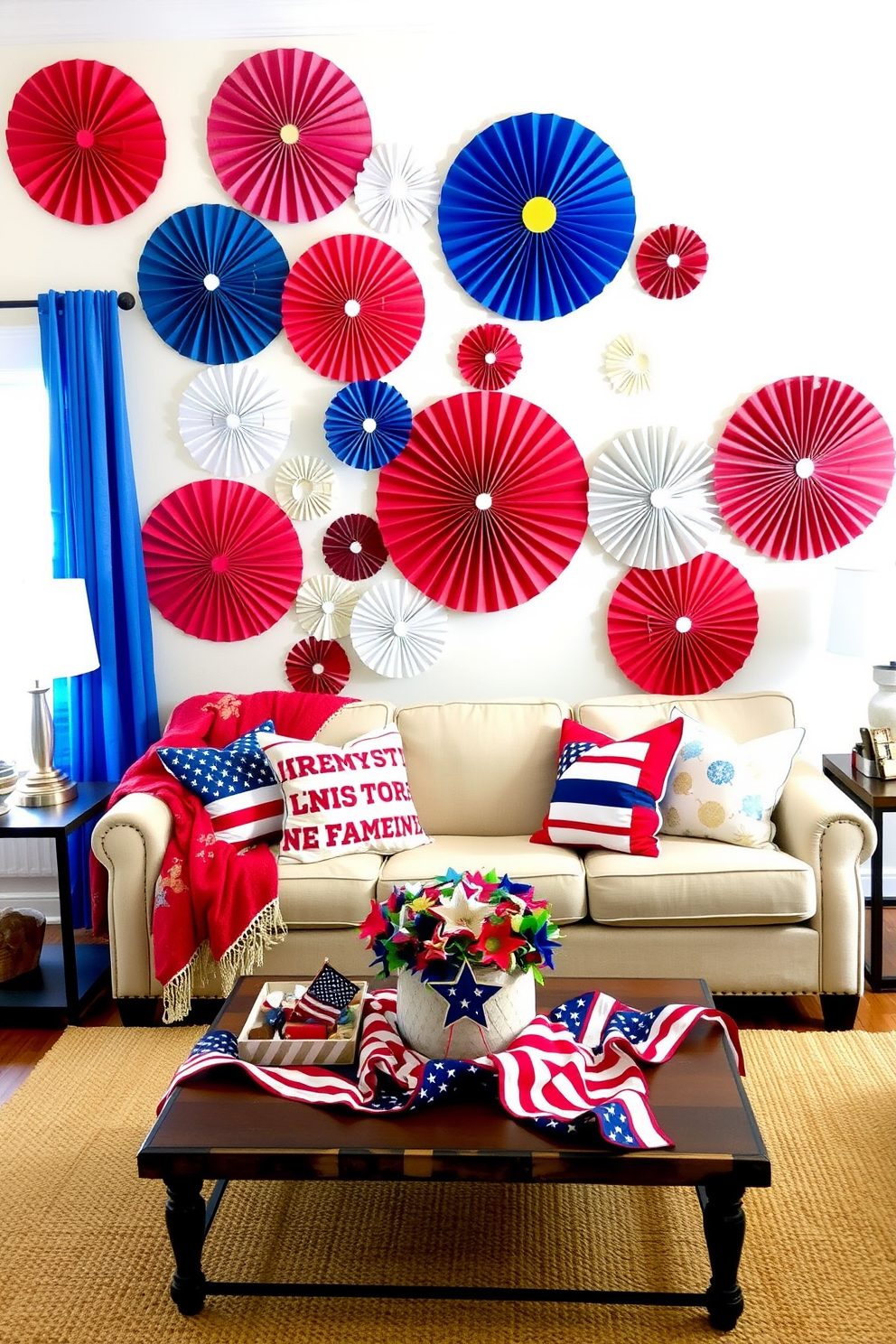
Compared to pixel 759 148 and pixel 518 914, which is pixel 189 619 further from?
pixel 759 148

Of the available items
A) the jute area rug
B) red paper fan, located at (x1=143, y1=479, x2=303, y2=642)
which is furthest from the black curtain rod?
the jute area rug

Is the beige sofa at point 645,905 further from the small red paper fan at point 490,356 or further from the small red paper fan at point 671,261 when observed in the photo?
the small red paper fan at point 671,261

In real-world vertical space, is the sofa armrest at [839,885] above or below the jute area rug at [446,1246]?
above

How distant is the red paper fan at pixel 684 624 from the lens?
3.64 metres

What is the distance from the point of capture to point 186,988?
9.43 feet

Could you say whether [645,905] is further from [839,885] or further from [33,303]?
[33,303]

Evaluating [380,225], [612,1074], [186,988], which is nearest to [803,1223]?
[612,1074]

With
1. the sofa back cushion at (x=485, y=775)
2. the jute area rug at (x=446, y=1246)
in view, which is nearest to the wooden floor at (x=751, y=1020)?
the jute area rug at (x=446, y=1246)

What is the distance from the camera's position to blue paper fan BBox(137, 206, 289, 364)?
354cm

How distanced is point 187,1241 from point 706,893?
1513 millimetres

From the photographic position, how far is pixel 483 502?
3613 mm

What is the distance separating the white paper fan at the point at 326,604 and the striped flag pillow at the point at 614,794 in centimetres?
98

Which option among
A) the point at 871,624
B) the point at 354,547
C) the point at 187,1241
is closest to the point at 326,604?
the point at 354,547

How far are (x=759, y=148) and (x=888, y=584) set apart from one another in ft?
4.79
